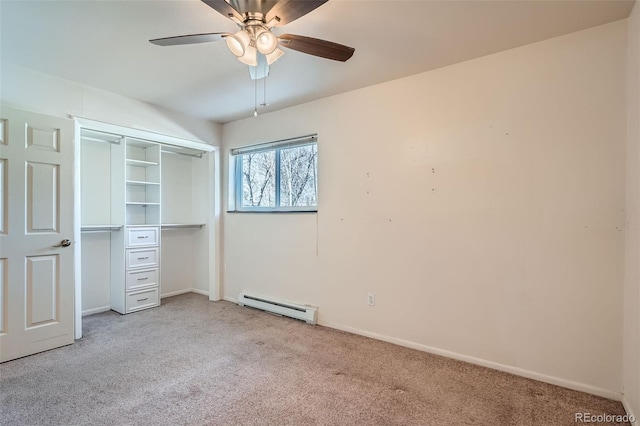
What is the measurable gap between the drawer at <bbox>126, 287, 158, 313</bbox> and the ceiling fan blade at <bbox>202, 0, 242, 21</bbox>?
335 centimetres

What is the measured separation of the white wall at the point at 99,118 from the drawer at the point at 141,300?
0.39 m

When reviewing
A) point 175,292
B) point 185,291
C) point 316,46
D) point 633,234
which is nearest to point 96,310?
point 175,292

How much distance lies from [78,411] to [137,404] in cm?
31

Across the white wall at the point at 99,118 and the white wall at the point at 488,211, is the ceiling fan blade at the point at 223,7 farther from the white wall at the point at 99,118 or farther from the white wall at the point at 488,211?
the white wall at the point at 99,118

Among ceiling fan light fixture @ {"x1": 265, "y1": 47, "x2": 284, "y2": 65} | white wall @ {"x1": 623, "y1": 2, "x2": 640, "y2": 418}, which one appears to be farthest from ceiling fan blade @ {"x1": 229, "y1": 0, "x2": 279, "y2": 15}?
white wall @ {"x1": 623, "y1": 2, "x2": 640, "y2": 418}

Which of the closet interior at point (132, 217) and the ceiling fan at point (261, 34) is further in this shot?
the closet interior at point (132, 217)

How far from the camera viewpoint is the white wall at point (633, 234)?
1738 mm

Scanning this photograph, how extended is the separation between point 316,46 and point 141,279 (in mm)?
3409

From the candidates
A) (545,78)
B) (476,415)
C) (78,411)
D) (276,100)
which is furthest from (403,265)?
(78,411)

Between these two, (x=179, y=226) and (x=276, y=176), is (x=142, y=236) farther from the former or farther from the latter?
(x=276, y=176)

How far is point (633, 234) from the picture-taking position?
5.97 ft

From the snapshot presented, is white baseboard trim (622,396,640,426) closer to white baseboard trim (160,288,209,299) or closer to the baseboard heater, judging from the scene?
the baseboard heater

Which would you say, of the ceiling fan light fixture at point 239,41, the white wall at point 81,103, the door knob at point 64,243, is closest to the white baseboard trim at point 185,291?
the door knob at point 64,243

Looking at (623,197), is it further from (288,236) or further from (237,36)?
(288,236)
